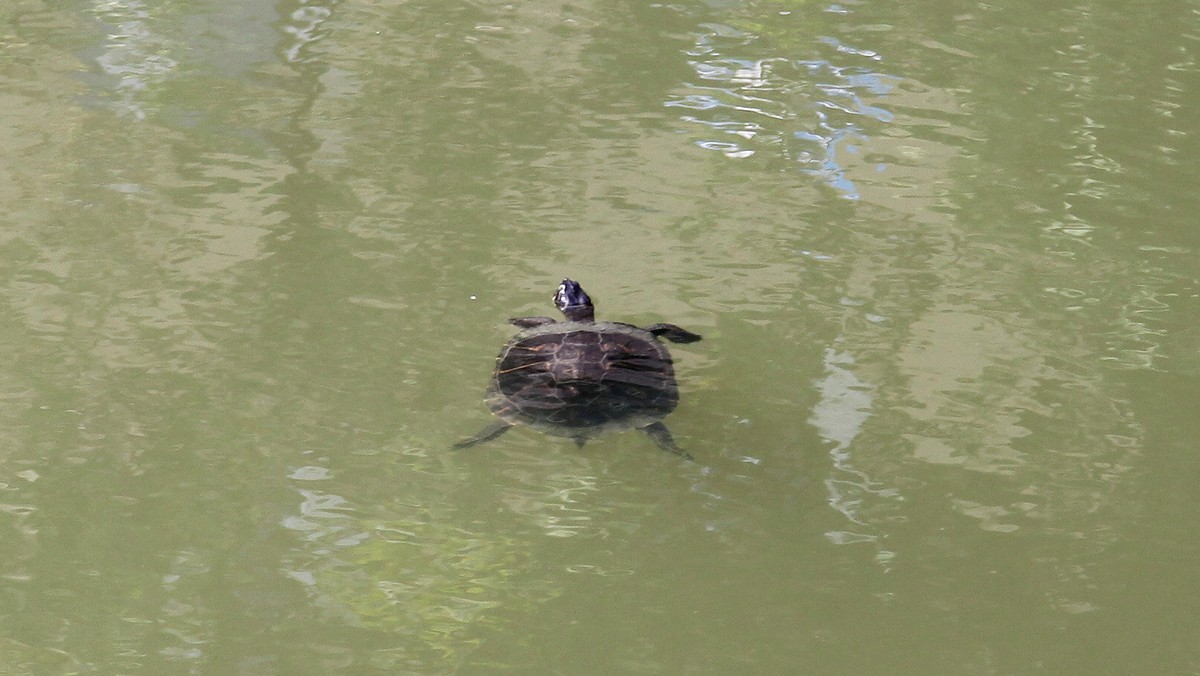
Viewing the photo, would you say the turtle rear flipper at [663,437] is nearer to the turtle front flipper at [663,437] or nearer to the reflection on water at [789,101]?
the turtle front flipper at [663,437]

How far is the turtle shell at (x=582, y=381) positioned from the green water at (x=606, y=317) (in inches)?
7.2

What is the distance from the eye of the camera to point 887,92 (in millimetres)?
6828

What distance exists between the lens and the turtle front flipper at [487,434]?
430cm

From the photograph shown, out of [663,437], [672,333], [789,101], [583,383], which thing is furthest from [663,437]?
[789,101]

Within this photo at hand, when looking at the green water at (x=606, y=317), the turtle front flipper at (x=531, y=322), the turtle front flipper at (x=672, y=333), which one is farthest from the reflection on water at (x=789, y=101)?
the turtle front flipper at (x=531, y=322)

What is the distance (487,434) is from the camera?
14.2 ft

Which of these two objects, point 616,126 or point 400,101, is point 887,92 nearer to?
point 616,126

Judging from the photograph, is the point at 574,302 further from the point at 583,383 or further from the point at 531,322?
the point at 583,383

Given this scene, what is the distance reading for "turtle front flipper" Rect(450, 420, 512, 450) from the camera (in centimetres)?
430

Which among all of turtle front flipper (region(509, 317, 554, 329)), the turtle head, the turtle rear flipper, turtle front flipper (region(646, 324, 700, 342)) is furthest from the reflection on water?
the turtle rear flipper

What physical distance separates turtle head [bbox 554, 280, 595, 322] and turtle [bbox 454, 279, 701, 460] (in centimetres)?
19

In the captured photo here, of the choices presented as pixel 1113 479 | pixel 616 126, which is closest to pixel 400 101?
pixel 616 126

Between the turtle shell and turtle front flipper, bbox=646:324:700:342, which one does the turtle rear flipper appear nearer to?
the turtle shell

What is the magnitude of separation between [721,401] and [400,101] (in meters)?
3.08
